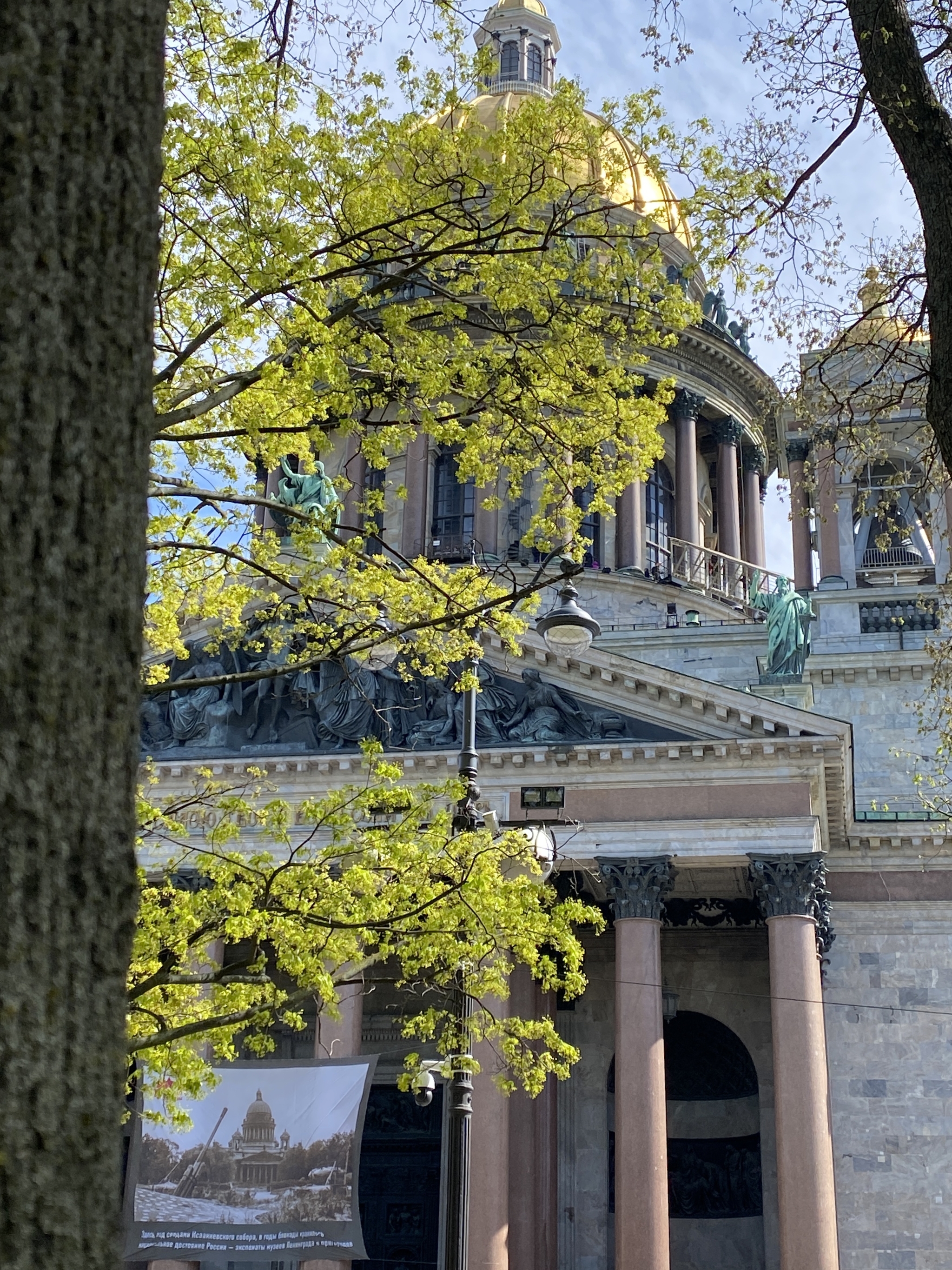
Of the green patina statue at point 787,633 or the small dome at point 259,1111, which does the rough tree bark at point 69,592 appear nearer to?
the small dome at point 259,1111

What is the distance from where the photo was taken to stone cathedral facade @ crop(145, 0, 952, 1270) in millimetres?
26047

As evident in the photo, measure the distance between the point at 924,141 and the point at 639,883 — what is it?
66.1ft

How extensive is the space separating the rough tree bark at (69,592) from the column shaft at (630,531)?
130 ft

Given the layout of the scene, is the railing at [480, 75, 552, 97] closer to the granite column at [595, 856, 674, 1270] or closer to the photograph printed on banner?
the granite column at [595, 856, 674, 1270]

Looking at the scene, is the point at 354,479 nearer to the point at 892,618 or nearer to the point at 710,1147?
the point at 892,618

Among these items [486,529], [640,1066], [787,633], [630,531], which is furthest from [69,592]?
[630,531]

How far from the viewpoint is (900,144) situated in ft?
29.5

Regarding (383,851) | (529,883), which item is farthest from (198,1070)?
(529,883)

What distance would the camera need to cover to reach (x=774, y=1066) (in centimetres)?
2636

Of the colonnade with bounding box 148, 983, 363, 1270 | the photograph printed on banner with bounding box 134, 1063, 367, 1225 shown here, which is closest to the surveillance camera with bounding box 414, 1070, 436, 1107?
the photograph printed on banner with bounding box 134, 1063, 367, 1225

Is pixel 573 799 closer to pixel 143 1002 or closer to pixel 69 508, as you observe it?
pixel 143 1002

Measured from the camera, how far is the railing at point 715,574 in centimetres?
4375

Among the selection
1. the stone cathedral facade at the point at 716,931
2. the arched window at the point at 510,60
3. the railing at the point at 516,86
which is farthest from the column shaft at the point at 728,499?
the arched window at the point at 510,60

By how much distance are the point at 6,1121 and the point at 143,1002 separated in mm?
10009
